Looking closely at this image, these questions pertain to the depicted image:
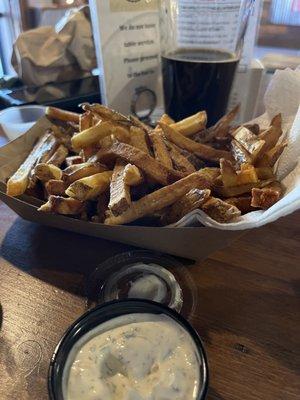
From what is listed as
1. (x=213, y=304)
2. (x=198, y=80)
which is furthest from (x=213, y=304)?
(x=198, y=80)

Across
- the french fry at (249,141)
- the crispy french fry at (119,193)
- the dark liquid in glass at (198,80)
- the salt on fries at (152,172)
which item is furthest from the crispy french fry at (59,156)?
the dark liquid in glass at (198,80)

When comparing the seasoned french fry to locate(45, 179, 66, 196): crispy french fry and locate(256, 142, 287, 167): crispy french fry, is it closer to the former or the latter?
→ locate(256, 142, 287, 167): crispy french fry

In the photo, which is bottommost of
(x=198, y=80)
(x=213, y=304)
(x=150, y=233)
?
(x=213, y=304)

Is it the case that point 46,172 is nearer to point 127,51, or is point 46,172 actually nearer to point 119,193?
point 119,193

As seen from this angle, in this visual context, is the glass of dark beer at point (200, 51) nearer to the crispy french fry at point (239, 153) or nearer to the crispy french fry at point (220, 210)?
the crispy french fry at point (239, 153)

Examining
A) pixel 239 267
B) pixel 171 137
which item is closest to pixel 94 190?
pixel 171 137

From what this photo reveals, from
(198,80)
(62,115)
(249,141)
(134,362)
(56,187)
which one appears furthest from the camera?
(198,80)

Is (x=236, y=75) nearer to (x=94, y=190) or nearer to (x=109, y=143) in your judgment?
(x=109, y=143)

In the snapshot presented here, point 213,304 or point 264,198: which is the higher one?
point 264,198
